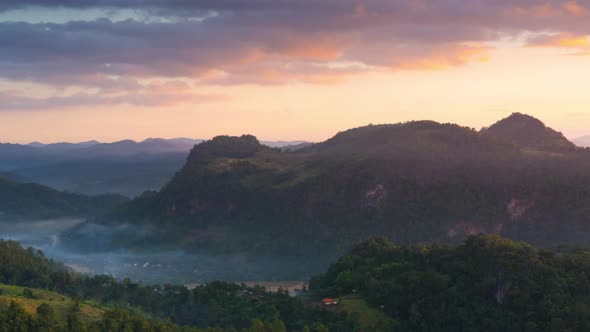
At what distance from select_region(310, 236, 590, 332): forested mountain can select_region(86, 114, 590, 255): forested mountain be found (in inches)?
1617

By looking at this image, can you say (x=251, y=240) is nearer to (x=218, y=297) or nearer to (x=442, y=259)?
(x=218, y=297)

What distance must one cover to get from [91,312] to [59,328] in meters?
4.92

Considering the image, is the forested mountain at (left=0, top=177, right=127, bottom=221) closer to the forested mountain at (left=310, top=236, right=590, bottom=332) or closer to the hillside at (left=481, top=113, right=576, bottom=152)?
the hillside at (left=481, top=113, right=576, bottom=152)

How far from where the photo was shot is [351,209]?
111m

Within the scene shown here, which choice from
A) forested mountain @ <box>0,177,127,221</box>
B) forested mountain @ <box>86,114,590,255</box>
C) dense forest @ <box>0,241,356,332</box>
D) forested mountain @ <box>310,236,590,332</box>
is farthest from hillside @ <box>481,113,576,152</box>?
forested mountain @ <box>0,177,127,221</box>

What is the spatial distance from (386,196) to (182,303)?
177ft

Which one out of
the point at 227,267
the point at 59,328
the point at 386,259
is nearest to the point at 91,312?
the point at 59,328

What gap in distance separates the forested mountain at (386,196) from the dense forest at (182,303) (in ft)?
130

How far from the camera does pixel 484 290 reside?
180 ft

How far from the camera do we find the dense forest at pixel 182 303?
177 ft

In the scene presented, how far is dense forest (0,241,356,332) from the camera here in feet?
177

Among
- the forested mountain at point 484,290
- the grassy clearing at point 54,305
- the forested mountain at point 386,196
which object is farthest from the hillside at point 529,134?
the grassy clearing at point 54,305

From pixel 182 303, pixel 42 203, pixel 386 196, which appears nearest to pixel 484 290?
pixel 182 303

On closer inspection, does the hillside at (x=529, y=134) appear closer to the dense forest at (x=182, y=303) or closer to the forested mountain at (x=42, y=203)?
the dense forest at (x=182, y=303)
